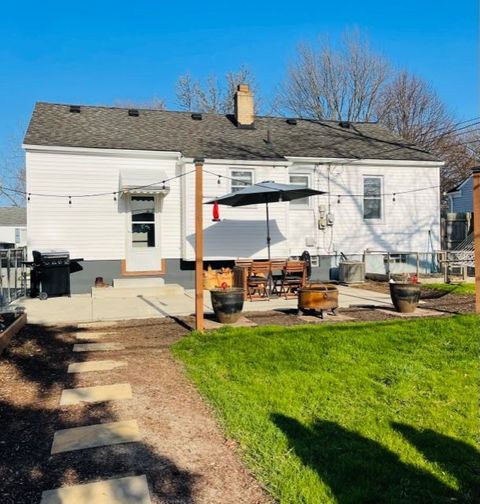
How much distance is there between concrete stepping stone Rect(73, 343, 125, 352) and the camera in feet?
22.2

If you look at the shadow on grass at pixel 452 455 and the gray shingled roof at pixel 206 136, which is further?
the gray shingled roof at pixel 206 136

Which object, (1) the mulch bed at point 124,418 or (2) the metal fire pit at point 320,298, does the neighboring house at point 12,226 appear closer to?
(2) the metal fire pit at point 320,298

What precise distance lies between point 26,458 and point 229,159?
11.8 metres

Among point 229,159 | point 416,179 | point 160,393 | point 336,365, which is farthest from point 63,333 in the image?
point 416,179

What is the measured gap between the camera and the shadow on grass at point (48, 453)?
310cm

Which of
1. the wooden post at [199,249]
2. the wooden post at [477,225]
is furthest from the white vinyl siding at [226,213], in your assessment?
the wooden post at [477,225]

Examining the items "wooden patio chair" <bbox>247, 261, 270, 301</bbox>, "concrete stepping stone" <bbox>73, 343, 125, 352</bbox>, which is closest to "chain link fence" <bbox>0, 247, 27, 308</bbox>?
"concrete stepping stone" <bbox>73, 343, 125, 352</bbox>

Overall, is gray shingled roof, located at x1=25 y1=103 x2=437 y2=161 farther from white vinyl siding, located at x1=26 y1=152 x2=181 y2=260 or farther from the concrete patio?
the concrete patio

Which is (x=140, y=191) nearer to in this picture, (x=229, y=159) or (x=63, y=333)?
(x=229, y=159)

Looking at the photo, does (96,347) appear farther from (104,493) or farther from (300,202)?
(300,202)

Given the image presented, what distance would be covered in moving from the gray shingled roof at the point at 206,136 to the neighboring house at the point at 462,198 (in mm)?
12181

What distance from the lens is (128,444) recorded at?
3.70 m

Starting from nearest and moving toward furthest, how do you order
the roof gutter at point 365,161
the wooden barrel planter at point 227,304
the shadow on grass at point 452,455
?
the shadow on grass at point 452,455 → the wooden barrel planter at point 227,304 → the roof gutter at point 365,161

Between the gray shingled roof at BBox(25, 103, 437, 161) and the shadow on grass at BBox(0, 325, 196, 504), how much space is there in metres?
9.91
